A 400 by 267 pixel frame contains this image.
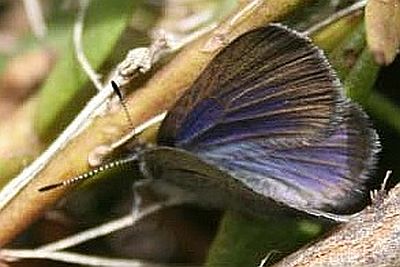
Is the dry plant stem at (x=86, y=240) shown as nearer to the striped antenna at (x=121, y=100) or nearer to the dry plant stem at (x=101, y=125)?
the dry plant stem at (x=101, y=125)

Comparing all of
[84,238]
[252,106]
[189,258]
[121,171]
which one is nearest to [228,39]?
[252,106]

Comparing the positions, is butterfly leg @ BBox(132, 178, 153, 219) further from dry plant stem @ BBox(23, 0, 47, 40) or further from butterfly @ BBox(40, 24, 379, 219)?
dry plant stem @ BBox(23, 0, 47, 40)

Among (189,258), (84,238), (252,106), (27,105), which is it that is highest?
(27,105)

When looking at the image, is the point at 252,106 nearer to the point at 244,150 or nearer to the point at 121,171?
the point at 244,150

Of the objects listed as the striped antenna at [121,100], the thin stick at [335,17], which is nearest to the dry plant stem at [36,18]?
the striped antenna at [121,100]

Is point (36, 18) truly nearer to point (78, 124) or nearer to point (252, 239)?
point (78, 124)

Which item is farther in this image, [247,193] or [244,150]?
[244,150]
